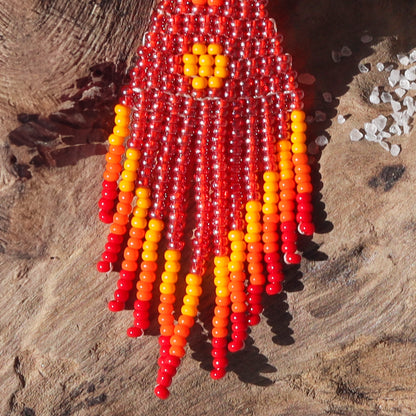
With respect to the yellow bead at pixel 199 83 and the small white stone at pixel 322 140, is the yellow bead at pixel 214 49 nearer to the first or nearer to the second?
the yellow bead at pixel 199 83

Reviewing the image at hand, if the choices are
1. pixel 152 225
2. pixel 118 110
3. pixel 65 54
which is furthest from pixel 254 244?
pixel 65 54

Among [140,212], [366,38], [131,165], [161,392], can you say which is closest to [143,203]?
[140,212]

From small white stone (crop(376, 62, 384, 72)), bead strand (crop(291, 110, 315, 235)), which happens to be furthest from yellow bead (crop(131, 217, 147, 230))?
small white stone (crop(376, 62, 384, 72))

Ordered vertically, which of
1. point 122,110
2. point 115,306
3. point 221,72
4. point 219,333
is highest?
point 221,72

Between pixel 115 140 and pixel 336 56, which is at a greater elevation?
pixel 336 56

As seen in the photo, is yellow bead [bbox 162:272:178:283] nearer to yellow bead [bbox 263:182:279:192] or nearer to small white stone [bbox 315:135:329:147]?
yellow bead [bbox 263:182:279:192]

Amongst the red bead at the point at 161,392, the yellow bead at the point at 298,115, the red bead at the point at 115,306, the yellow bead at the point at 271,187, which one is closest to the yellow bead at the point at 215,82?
the yellow bead at the point at 298,115

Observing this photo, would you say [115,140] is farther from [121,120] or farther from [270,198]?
[270,198]
